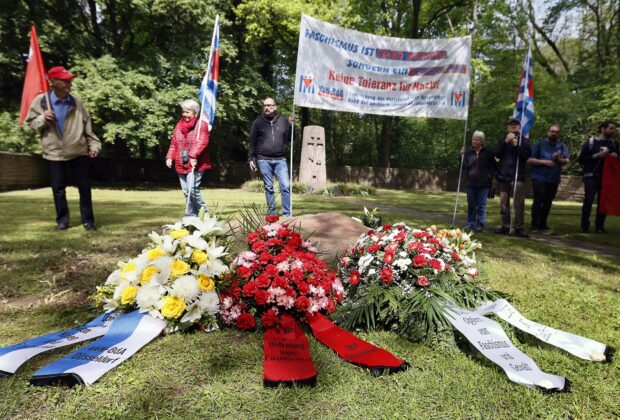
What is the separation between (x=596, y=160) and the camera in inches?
299

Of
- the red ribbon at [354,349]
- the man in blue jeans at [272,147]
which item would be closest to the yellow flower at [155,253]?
the red ribbon at [354,349]

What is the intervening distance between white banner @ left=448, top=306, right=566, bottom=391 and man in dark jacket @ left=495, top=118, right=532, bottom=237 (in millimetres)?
5005

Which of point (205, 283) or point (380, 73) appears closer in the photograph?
point (205, 283)

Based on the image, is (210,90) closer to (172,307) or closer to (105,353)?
(172,307)

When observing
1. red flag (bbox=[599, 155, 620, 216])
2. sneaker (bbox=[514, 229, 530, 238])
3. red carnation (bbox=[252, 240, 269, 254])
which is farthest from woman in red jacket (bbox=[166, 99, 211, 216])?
red flag (bbox=[599, 155, 620, 216])

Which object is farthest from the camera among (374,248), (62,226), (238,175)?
(238,175)

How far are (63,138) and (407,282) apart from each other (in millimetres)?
5231

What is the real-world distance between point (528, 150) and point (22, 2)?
19.4 metres

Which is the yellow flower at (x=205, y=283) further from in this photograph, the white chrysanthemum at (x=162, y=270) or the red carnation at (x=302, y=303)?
the red carnation at (x=302, y=303)

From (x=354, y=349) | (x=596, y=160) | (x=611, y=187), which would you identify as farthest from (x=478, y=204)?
(x=354, y=349)

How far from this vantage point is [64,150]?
5605mm

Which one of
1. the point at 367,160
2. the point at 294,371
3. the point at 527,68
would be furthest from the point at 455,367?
the point at 367,160

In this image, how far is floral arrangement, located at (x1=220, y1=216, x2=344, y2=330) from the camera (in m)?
2.66

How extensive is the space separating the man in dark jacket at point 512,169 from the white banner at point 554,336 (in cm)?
475
